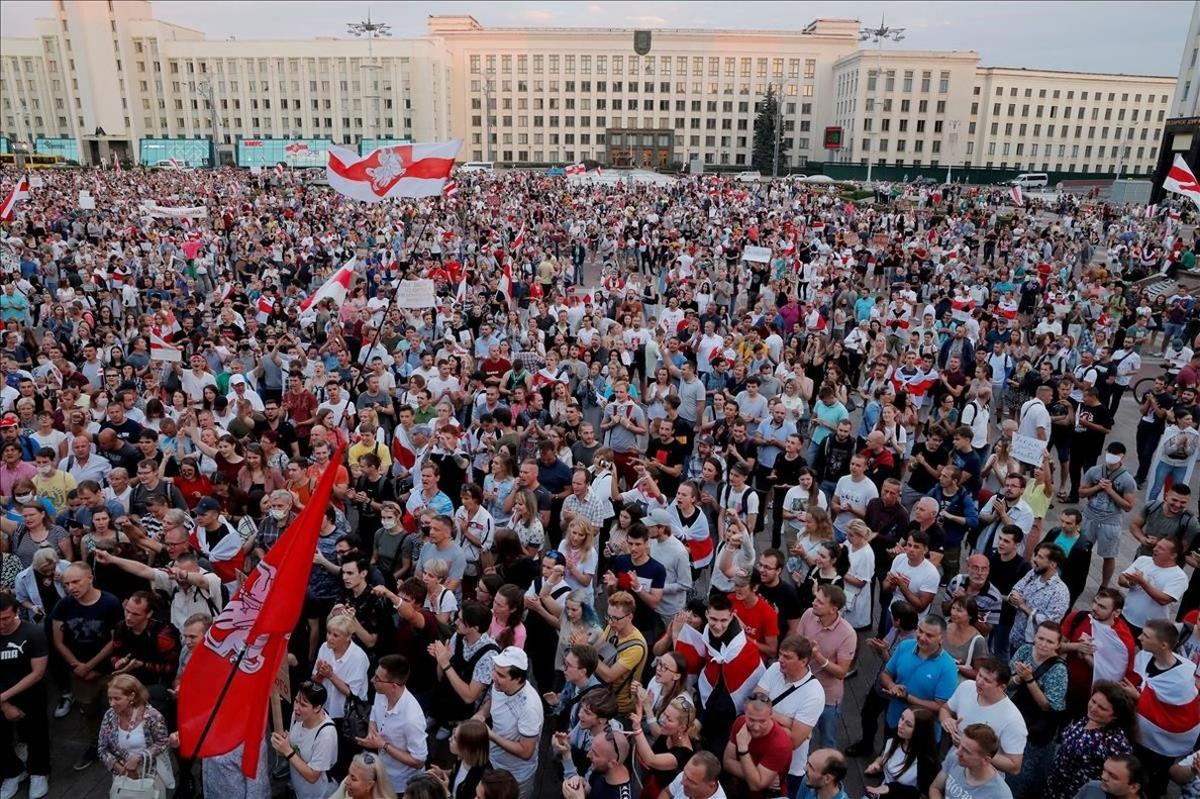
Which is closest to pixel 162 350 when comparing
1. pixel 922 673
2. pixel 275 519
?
pixel 275 519

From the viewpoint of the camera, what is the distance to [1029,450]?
750 centimetres

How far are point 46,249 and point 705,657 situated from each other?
25.5 m

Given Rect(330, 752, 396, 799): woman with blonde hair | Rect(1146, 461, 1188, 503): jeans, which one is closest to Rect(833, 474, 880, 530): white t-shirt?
Rect(1146, 461, 1188, 503): jeans

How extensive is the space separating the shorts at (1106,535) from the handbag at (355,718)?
6374 millimetres

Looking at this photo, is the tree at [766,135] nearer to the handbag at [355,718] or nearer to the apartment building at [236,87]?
the apartment building at [236,87]

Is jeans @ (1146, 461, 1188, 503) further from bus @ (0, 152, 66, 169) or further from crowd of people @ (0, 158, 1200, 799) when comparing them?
bus @ (0, 152, 66, 169)

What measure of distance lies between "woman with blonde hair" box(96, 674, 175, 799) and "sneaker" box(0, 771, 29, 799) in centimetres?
138

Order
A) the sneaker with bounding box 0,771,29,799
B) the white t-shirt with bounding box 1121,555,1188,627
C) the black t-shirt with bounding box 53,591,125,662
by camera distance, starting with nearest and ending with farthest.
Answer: the sneaker with bounding box 0,771,29,799 < the black t-shirt with bounding box 53,591,125,662 < the white t-shirt with bounding box 1121,555,1188,627

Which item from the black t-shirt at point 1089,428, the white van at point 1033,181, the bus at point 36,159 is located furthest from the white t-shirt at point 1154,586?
the bus at point 36,159

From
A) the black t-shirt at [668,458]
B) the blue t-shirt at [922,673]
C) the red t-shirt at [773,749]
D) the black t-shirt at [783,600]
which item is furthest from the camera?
the black t-shirt at [668,458]

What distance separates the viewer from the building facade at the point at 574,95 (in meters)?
97.8

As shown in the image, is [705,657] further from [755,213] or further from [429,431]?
[755,213]

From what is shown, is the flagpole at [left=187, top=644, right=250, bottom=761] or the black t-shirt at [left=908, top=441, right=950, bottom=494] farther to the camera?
the black t-shirt at [left=908, top=441, right=950, bottom=494]

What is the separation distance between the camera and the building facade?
321ft
